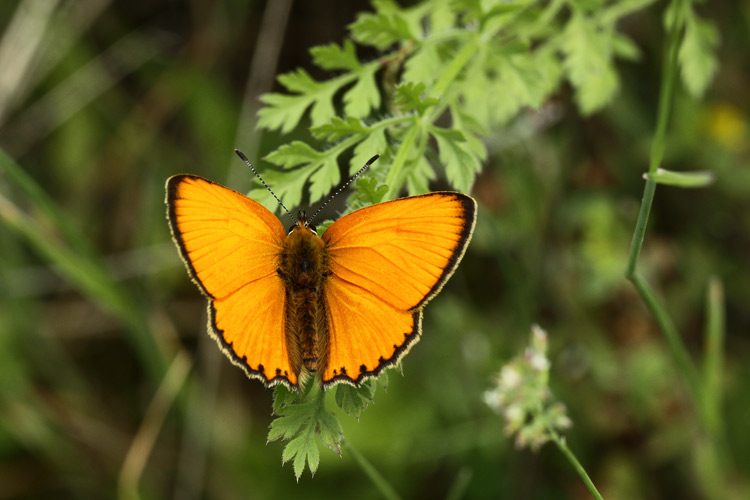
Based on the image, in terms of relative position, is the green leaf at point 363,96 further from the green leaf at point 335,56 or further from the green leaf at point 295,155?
the green leaf at point 295,155

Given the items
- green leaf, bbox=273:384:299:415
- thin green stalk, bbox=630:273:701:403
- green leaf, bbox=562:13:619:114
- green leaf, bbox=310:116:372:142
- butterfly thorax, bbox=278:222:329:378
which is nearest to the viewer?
green leaf, bbox=273:384:299:415

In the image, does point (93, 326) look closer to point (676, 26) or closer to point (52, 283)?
point (52, 283)

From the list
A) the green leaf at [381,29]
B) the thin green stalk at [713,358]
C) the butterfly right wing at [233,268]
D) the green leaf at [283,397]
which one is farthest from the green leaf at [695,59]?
the green leaf at [283,397]

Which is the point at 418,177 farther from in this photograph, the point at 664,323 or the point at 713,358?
the point at 713,358

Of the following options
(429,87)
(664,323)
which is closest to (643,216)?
(664,323)

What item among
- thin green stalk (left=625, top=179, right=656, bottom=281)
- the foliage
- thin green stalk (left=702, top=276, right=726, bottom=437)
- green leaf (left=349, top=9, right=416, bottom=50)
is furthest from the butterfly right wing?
thin green stalk (left=702, top=276, right=726, bottom=437)

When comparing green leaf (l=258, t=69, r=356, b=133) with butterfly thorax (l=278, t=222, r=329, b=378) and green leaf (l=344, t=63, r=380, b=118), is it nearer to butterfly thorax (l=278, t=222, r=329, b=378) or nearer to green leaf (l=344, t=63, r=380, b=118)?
green leaf (l=344, t=63, r=380, b=118)
